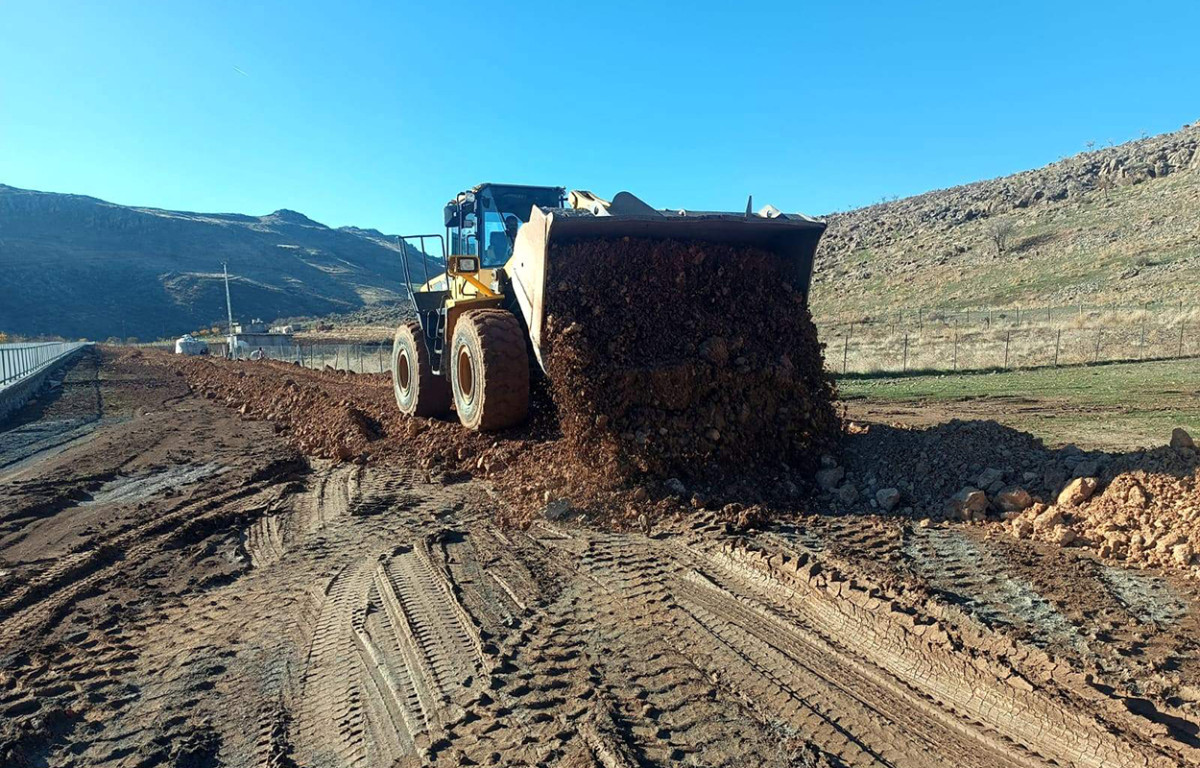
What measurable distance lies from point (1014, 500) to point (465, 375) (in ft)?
18.2

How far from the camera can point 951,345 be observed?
23.4 m

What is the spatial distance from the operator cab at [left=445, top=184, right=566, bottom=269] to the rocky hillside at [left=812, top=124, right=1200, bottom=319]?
1072 inches

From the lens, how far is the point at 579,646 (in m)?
3.69

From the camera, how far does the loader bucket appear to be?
21.6ft

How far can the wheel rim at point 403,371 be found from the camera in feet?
35.6

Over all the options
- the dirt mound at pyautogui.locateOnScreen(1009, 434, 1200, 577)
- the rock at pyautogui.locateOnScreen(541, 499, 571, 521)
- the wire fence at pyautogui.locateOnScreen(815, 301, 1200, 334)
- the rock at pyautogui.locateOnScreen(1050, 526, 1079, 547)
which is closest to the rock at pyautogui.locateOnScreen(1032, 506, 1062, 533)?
the dirt mound at pyautogui.locateOnScreen(1009, 434, 1200, 577)

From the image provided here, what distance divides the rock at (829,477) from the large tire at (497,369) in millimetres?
3033

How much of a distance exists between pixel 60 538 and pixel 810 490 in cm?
618

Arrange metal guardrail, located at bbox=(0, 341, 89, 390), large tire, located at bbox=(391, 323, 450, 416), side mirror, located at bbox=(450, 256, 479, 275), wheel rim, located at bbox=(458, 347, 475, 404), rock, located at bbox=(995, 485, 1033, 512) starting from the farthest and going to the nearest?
metal guardrail, located at bbox=(0, 341, 89, 390) < large tire, located at bbox=(391, 323, 450, 416) < side mirror, located at bbox=(450, 256, 479, 275) < wheel rim, located at bbox=(458, 347, 475, 404) < rock, located at bbox=(995, 485, 1033, 512)

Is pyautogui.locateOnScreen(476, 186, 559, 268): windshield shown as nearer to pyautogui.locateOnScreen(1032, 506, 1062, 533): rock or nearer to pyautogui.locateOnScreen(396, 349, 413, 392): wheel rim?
pyautogui.locateOnScreen(396, 349, 413, 392): wheel rim

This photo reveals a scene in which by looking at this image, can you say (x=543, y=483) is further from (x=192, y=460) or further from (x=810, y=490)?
(x=192, y=460)

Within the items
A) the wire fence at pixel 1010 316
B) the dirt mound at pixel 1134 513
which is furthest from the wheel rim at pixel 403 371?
the wire fence at pixel 1010 316

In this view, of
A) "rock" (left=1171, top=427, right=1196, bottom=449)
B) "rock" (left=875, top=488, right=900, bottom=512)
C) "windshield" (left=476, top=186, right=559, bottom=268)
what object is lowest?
"rock" (left=875, top=488, right=900, bottom=512)

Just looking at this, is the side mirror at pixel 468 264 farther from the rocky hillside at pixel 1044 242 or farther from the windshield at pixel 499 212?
the rocky hillside at pixel 1044 242
